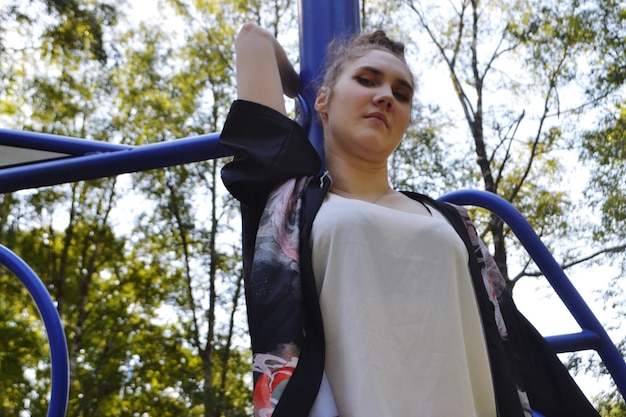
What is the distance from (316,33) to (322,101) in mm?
131

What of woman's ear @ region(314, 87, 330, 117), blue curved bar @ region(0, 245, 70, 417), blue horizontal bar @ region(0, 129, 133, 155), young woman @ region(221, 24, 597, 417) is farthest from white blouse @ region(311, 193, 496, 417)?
blue curved bar @ region(0, 245, 70, 417)

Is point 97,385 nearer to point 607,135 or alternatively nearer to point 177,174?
point 177,174

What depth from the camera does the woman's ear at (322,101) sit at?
51.5 inches

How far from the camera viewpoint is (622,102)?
941 cm

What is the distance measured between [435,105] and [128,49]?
452cm

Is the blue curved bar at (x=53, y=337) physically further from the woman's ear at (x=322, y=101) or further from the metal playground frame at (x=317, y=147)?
the woman's ear at (x=322, y=101)

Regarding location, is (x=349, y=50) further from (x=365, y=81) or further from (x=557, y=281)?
(x=557, y=281)

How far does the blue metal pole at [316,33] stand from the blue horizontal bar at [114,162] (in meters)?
0.17

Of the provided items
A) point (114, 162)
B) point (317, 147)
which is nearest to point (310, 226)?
point (317, 147)

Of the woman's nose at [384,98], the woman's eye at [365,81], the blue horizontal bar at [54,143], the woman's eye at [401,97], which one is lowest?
the woman's nose at [384,98]

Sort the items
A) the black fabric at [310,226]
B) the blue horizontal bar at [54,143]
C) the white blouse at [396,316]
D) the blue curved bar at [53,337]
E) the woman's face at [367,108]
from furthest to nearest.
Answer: the blue curved bar at [53,337]
the blue horizontal bar at [54,143]
the woman's face at [367,108]
the black fabric at [310,226]
the white blouse at [396,316]

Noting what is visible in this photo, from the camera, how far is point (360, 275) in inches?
40.8

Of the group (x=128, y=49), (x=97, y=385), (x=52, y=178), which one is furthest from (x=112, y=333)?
(x=52, y=178)

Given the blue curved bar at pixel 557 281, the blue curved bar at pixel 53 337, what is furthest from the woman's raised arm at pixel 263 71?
the blue curved bar at pixel 53 337
